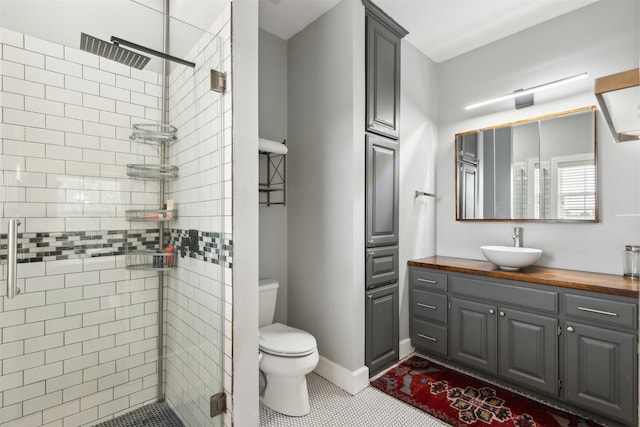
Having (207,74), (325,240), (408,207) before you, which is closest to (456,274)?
(408,207)

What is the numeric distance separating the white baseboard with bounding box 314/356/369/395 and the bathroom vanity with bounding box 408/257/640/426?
2.38ft

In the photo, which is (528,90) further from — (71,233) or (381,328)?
(71,233)

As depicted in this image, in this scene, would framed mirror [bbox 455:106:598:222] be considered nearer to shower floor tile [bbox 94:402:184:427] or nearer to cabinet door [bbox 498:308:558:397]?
cabinet door [bbox 498:308:558:397]

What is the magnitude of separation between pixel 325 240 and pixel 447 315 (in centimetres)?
117

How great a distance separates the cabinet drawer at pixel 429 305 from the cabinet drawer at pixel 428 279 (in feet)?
0.19

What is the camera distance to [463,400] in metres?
2.11

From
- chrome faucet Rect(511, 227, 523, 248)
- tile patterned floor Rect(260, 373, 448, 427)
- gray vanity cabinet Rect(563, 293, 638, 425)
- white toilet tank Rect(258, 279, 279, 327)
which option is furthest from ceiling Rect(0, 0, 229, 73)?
gray vanity cabinet Rect(563, 293, 638, 425)

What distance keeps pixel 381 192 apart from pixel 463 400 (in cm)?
154

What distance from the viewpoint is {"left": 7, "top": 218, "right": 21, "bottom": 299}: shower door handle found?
4.17 feet

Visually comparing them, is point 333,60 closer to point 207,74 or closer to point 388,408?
point 207,74

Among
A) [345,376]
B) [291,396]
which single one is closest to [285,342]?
[291,396]

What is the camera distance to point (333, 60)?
2377 mm

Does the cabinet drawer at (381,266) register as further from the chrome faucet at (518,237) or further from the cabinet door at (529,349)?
the chrome faucet at (518,237)

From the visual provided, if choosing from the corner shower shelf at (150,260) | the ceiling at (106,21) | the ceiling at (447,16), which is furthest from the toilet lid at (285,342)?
the ceiling at (447,16)
